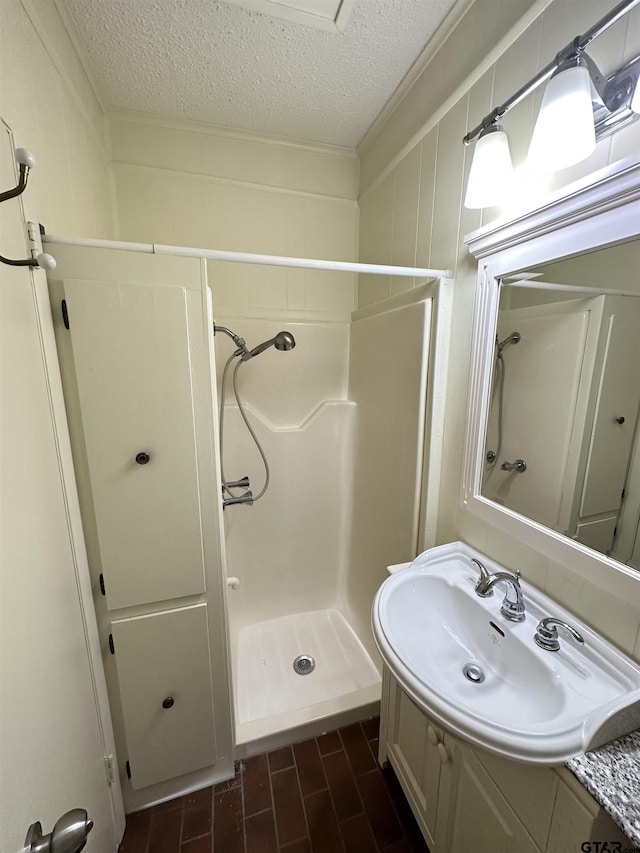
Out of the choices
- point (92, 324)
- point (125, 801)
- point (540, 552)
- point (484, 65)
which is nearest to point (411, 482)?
point (540, 552)

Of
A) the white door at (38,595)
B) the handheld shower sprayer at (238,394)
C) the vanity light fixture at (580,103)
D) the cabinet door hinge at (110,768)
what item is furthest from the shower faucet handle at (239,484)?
the vanity light fixture at (580,103)

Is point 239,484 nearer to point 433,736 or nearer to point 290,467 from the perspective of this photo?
point 290,467

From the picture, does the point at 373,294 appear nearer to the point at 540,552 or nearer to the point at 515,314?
the point at 515,314

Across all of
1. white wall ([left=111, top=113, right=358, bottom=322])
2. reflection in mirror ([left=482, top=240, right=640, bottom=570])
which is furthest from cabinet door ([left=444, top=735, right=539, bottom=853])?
white wall ([left=111, top=113, right=358, bottom=322])

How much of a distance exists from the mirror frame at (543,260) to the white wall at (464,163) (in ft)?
0.15

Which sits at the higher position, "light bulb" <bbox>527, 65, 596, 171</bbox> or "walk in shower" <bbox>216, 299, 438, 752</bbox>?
"light bulb" <bbox>527, 65, 596, 171</bbox>

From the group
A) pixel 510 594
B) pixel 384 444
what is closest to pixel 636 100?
pixel 510 594

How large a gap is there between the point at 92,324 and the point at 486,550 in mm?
1387

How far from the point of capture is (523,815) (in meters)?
0.69

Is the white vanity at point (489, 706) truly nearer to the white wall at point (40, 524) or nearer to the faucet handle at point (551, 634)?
the faucet handle at point (551, 634)

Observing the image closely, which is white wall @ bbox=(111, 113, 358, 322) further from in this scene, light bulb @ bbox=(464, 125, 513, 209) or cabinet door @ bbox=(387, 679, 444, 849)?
cabinet door @ bbox=(387, 679, 444, 849)

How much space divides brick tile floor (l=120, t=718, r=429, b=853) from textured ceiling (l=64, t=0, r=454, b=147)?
105 inches

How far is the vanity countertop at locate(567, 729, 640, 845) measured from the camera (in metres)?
0.51

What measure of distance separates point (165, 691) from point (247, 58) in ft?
7.45
